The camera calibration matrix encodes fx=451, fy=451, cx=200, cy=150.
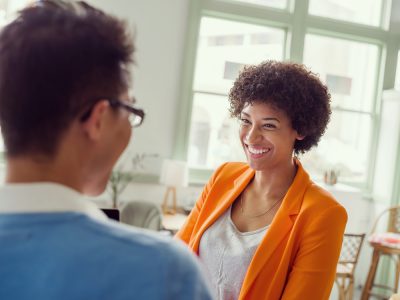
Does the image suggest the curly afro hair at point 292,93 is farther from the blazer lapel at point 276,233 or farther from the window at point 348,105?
the window at point 348,105

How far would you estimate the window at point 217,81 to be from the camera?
187 inches

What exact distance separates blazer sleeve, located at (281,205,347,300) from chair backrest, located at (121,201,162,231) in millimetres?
2373

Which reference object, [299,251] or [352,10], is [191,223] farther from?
[352,10]

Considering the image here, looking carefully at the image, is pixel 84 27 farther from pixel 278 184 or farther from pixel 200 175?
pixel 200 175

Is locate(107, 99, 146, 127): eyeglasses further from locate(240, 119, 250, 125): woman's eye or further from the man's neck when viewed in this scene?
locate(240, 119, 250, 125): woman's eye

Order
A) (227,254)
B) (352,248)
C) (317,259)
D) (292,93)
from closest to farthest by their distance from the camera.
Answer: (317,259) < (227,254) < (292,93) < (352,248)

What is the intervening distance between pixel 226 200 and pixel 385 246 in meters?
3.02

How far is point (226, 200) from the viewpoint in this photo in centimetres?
160

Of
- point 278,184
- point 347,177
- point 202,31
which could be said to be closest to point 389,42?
point 347,177

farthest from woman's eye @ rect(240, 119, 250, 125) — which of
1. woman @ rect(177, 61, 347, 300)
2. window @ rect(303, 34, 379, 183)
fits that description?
A: window @ rect(303, 34, 379, 183)

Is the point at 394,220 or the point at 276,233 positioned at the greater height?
the point at 276,233

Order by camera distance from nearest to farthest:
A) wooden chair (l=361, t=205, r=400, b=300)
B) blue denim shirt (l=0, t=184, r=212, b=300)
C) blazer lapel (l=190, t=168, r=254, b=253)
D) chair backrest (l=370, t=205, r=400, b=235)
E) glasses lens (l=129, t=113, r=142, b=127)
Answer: blue denim shirt (l=0, t=184, r=212, b=300), glasses lens (l=129, t=113, r=142, b=127), blazer lapel (l=190, t=168, r=254, b=253), wooden chair (l=361, t=205, r=400, b=300), chair backrest (l=370, t=205, r=400, b=235)

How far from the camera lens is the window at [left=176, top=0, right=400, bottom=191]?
475 centimetres

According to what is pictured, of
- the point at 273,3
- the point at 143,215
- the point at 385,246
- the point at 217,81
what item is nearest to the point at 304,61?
the point at 273,3
